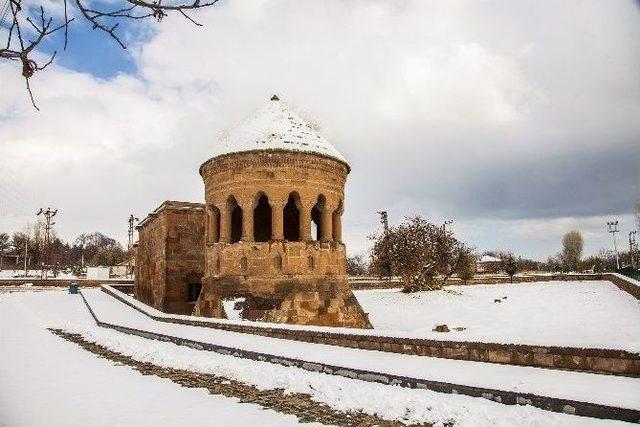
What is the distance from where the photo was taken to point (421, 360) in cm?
782

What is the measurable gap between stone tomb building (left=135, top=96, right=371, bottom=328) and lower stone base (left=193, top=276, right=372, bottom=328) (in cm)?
3

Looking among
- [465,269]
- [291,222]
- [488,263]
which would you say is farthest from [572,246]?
[291,222]

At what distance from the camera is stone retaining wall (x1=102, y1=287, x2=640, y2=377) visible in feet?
20.0

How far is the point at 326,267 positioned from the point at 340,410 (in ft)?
28.8

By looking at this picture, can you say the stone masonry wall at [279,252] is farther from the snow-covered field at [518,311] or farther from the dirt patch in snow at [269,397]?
the dirt patch in snow at [269,397]

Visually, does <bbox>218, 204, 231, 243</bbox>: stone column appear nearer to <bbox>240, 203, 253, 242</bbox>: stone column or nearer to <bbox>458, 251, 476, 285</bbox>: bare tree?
<bbox>240, 203, 253, 242</bbox>: stone column

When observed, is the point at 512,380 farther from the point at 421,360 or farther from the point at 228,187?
the point at 228,187

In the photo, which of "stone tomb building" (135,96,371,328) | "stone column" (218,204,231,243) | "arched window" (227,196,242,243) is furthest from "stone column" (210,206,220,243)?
"arched window" (227,196,242,243)

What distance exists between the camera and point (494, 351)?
24.1 feet

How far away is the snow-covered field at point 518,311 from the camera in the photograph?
705 inches

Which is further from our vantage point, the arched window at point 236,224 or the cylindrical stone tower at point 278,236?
the arched window at point 236,224

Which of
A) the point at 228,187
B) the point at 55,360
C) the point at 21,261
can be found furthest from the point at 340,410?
the point at 21,261

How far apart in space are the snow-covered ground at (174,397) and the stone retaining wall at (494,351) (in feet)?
5.83

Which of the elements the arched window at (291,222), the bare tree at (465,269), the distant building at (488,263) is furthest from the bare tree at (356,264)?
the arched window at (291,222)
